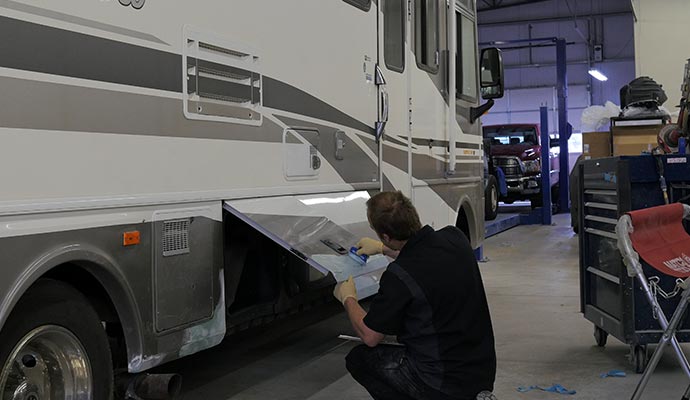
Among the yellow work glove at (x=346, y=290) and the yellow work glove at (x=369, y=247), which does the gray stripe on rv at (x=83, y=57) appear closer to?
the yellow work glove at (x=346, y=290)

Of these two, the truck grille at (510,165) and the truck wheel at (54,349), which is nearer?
the truck wheel at (54,349)

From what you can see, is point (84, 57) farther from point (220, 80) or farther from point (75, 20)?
point (220, 80)

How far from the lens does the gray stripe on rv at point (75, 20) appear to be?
2.39 meters

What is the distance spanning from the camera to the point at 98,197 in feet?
8.93

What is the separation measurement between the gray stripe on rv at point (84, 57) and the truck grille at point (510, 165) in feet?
46.7

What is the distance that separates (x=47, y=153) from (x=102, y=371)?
851 millimetres

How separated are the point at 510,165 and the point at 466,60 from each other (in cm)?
1015

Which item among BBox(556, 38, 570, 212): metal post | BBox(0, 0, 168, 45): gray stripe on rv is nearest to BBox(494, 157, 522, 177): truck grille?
BBox(556, 38, 570, 212): metal post

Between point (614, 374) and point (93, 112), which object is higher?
point (93, 112)

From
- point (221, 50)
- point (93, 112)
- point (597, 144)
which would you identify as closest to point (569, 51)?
point (597, 144)

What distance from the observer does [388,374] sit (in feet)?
10.6

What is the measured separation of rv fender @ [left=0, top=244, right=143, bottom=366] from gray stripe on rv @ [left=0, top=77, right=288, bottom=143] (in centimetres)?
41

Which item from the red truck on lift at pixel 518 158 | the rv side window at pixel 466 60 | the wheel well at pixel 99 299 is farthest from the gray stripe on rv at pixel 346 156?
the red truck on lift at pixel 518 158

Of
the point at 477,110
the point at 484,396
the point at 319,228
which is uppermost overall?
the point at 477,110
